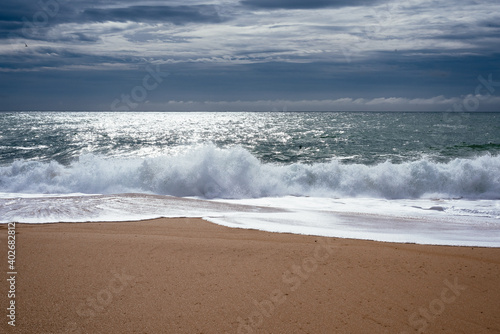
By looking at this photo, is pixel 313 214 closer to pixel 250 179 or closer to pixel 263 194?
pixel 263 194

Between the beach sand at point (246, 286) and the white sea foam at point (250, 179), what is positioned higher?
the beach sand at point (246, 286)

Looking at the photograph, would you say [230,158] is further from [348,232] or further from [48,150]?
[48,150]

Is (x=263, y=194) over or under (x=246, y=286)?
under

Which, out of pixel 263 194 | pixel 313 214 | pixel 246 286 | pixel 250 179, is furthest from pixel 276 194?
pixel 246 286

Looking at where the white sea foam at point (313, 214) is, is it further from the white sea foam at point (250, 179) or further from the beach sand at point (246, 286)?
the white sea foam at point (250, 179)

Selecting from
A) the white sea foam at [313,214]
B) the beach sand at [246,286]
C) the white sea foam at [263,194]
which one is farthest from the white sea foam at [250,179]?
the beach sand at [246,286]

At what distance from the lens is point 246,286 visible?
4766 mm

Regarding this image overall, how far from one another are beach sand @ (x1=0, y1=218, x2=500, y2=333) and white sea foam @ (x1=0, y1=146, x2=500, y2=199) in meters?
6.99

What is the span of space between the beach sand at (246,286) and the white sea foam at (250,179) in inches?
275

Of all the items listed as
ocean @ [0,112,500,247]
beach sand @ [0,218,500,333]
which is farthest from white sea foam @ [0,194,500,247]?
beach sand @ [0,218,500,333]

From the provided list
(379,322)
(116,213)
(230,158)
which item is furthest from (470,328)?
(230,158)

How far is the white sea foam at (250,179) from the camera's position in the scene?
13750mm

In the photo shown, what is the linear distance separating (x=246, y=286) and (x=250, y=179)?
9.30m

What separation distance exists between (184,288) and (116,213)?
5.21 m
